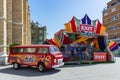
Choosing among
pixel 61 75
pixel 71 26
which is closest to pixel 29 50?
pixel 61 75

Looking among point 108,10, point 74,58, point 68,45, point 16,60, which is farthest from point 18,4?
point 108,10

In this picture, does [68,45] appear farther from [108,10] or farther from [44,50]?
[108,10]

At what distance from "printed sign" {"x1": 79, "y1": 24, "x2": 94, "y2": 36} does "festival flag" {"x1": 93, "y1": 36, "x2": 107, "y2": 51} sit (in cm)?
261

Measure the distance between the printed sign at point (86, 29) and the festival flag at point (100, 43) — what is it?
2613mm

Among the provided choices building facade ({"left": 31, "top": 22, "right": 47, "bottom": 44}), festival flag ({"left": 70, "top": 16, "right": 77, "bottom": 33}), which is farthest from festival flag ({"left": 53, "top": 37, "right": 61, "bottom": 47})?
building facade ({"left": 31, "top": 22, "right": 47, "bottom": 44})

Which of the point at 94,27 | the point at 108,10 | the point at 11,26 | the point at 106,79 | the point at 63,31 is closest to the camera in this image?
the point at 106,79

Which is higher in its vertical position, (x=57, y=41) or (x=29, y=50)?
(x=57, y=41)

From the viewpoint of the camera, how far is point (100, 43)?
2538 cm

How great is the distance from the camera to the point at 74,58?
25312 mm

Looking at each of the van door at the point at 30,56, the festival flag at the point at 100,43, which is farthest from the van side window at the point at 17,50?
the festival flag at the point at 100,43

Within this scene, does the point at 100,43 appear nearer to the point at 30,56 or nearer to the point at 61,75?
Answer: the point at 30,56

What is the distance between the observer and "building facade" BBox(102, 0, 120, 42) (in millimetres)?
62938

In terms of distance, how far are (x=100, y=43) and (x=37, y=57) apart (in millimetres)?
12191

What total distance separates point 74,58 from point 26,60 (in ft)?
34.1
